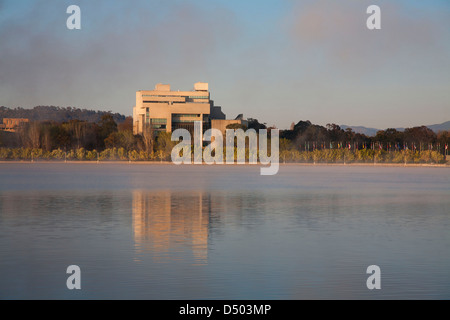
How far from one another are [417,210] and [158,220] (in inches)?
466

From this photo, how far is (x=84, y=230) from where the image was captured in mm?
20375

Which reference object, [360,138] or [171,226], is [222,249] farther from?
[360,138]

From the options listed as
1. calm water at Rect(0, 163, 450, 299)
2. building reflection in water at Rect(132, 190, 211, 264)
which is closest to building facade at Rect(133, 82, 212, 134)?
building reflection in water at Rect(132, 190, 211, 264)

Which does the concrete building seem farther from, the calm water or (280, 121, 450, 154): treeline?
the calm water

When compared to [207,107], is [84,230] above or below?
below

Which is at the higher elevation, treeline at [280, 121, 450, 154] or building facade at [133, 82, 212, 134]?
building facade at [133, 82, 212, 134]

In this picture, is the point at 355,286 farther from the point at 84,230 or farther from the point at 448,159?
the point at 448,159

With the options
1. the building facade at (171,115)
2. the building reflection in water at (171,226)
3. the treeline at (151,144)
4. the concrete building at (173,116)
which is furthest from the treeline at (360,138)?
the building reflection in water at (171,226)

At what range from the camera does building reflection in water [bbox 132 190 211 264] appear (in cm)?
1606

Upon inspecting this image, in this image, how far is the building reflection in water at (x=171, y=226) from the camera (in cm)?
1606

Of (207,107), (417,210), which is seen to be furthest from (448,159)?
(417,210)

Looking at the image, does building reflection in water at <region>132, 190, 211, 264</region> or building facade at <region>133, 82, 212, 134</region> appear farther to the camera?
building facade at <region>133, 82, 212, 134</region>

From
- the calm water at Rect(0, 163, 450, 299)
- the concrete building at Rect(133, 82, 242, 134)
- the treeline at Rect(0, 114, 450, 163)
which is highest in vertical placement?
the concrete building at Rect(133, 82, 242, 134)

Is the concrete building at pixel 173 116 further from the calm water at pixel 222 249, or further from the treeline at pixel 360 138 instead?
the calm water at pixel 222 249
